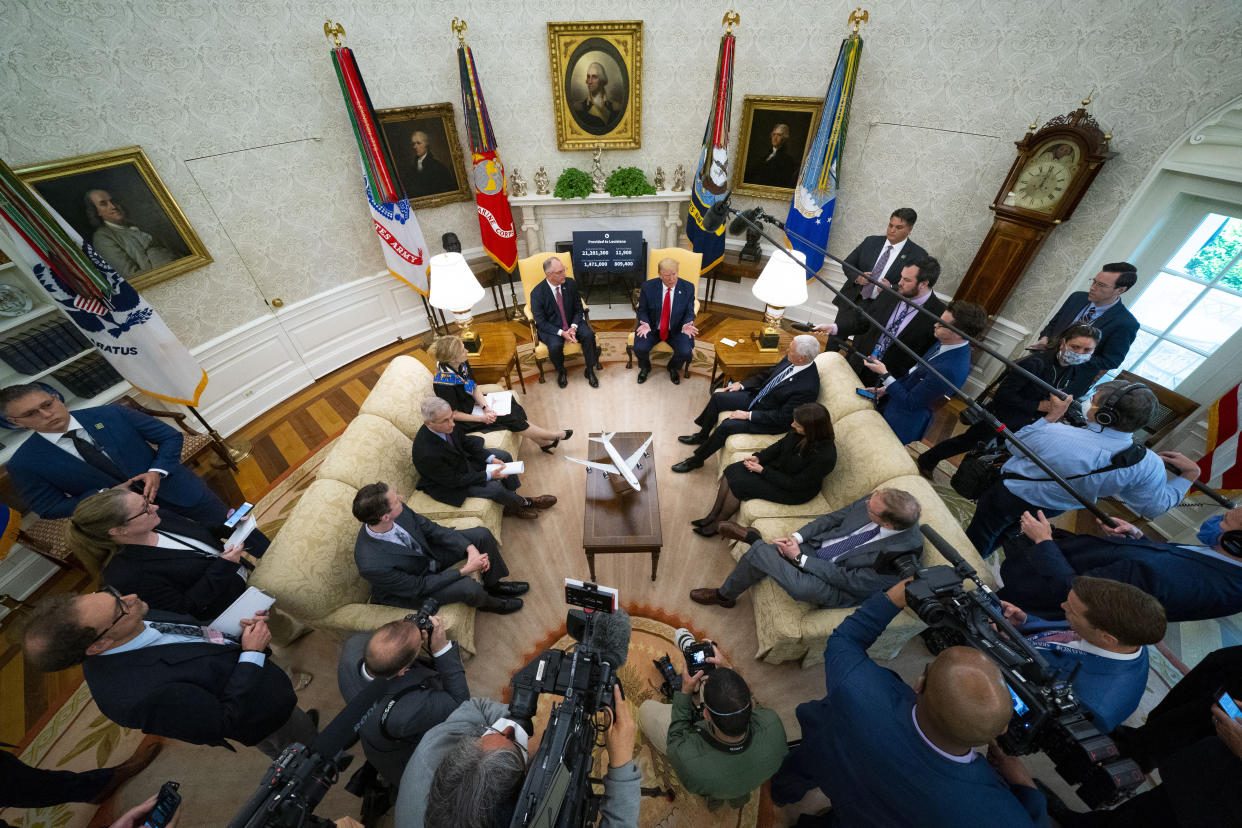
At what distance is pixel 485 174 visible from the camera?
5.16 meters

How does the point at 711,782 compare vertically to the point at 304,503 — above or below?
below

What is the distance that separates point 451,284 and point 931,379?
4.02 metres

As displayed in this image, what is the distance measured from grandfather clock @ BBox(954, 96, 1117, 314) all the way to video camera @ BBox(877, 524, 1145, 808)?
12.1ft

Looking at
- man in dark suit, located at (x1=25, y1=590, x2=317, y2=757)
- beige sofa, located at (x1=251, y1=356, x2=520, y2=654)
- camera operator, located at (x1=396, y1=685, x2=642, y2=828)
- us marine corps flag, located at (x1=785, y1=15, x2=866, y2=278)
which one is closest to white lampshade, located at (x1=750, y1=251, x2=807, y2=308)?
us marine corps flag, located at (x1=785, y1=15, x2=866, y2=278)

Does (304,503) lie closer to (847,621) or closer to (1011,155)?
(847,621)

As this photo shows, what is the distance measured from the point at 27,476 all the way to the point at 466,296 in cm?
286

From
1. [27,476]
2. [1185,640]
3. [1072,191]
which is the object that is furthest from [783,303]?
[27,476]

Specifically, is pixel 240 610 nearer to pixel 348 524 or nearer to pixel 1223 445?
pixel 348 524

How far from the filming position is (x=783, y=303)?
4.14m

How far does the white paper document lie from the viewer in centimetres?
213

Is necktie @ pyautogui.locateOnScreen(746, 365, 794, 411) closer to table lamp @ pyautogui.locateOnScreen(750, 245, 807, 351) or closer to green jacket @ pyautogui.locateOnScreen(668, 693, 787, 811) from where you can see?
table lamp @ pyautogui.locateOnScreen(750, 245, 807, 351)

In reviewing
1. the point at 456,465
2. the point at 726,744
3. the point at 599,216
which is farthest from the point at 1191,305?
the point at 456,465

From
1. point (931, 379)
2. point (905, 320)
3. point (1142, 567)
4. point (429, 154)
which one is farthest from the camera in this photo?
point (429, 154)

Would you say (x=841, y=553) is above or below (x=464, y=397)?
below
